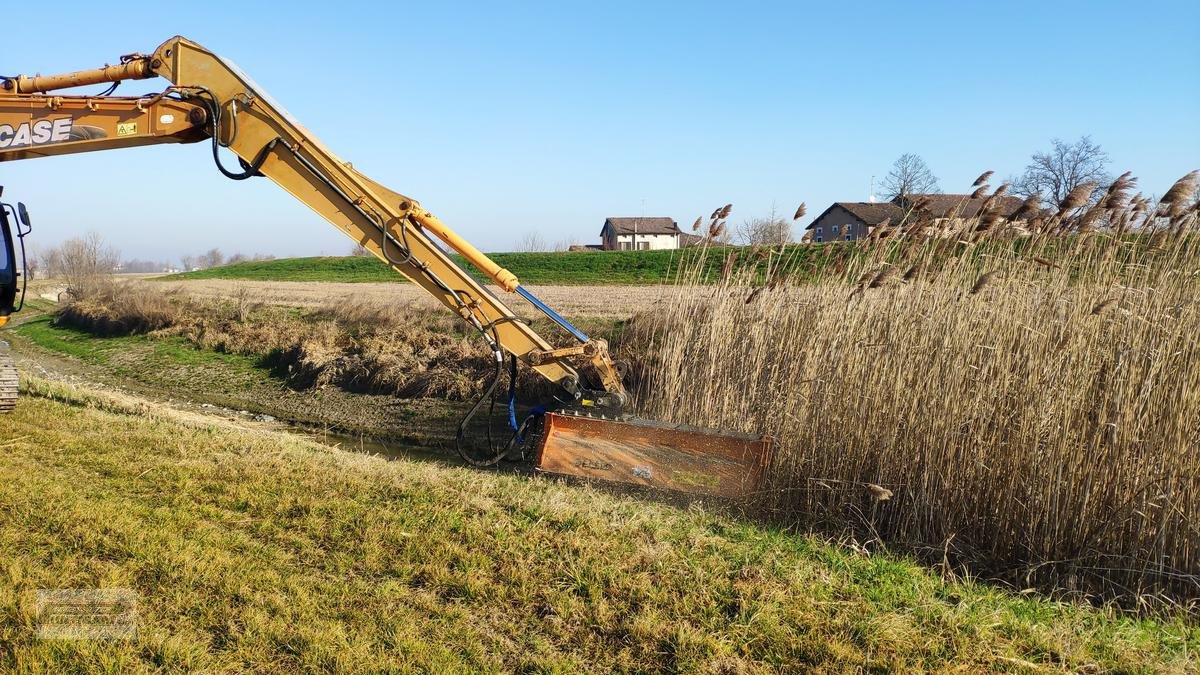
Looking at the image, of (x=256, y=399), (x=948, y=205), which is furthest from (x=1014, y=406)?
(x=256, y=399)

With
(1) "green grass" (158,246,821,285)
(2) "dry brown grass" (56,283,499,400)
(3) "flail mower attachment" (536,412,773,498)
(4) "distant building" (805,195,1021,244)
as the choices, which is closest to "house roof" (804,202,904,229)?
(4) "distant building" (805,195,1021,244)

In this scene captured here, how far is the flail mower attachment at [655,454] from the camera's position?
5867 millimetres

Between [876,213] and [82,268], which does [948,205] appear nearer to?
[876,213]

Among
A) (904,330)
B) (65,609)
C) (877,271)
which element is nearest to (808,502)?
(904,330)

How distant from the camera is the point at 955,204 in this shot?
5.87 metres

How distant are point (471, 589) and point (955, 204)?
14.3 feet

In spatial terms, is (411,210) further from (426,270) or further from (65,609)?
(65,609)

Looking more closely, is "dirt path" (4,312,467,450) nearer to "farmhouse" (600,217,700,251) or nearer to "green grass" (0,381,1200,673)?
"green grass" (0,381,1200,673)

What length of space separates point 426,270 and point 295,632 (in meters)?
3.89

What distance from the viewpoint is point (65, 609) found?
3.47 meters

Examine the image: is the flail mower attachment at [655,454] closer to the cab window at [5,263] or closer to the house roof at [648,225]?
the cab window at [5,263]

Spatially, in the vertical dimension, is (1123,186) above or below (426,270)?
above

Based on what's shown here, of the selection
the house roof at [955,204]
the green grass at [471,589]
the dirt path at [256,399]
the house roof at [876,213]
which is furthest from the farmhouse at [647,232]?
the green grass at [471,589]

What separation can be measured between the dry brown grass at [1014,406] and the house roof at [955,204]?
0.20m
